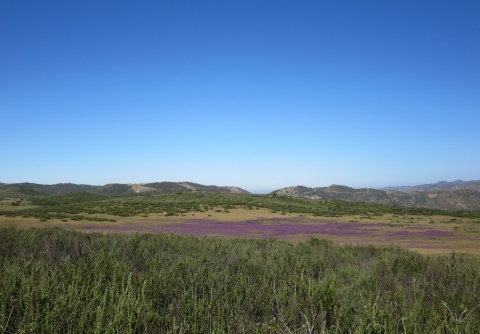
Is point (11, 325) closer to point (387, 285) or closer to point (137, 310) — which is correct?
point (137, 310)

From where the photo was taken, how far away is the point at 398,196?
14850 cm

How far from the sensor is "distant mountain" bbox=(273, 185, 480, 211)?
12475 centimetres

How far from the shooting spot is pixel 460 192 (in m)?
135

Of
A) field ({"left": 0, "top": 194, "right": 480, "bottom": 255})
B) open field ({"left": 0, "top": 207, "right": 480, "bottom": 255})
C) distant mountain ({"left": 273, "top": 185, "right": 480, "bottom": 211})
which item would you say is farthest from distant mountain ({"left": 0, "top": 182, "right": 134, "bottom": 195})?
open field ({"left": 0, "top": 207, "right": 480, "bottom": 255})

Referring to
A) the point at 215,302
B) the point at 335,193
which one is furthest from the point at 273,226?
the point at 335,193

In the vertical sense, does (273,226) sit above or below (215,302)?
below

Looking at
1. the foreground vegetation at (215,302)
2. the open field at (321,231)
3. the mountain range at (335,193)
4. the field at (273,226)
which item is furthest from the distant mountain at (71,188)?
the foreground vegetation at (215,302)

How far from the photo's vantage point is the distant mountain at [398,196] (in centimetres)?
12475

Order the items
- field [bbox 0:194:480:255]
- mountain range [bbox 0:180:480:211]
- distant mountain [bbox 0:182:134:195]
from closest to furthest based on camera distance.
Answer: field [bbox 0:194:480:255] → mountain range [bbox 0:180:480:211] → distant mountain [bbox 0:182:134:195]

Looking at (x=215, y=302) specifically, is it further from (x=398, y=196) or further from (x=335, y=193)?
(x=398, y=196)

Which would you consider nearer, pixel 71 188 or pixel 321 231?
pixel 321 231

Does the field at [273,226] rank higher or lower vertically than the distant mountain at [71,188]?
lower

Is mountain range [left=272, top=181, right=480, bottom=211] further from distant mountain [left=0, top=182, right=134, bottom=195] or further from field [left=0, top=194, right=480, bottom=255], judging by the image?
field [left=0, top=194, right=480, bottom=255]

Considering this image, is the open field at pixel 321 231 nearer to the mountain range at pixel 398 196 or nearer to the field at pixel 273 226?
the field at pixel 273 226
